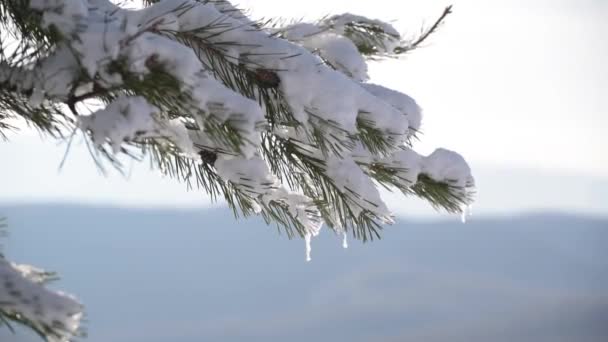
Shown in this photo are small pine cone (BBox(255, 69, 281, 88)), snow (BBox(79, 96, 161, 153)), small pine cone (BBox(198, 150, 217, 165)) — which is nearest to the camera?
snow (BBox(79, 96, 161, 153))

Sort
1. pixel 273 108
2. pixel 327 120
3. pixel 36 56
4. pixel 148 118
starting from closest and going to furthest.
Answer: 1. pixel 148 118
2. pixel 36 56
3. pixel 327 120
4. pixel 273 108

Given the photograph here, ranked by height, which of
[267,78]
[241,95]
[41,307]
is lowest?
[41,307]

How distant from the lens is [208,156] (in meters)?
1.95

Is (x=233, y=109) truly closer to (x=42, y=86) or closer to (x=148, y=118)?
(x=148, y=118)

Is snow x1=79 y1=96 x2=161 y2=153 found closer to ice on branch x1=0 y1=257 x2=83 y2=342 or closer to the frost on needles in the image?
the frost on needles

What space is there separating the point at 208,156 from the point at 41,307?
72 centimetres

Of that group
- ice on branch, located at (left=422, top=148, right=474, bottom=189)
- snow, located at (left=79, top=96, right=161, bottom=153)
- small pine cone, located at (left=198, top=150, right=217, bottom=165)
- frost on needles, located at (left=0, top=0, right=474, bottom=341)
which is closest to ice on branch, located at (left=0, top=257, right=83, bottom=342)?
frost on needles, located at (left=0, top=0, right=474, bottom=341)

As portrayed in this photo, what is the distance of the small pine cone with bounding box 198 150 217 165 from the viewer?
193 centimetres

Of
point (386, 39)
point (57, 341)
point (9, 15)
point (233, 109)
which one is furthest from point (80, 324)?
point (386, 39)

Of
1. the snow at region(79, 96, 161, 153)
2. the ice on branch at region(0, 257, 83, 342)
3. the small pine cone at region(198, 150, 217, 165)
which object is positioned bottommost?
the ice on branch at region(0, 257, 83, 342)

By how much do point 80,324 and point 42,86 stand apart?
47 cm

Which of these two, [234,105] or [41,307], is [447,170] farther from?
[41,307]

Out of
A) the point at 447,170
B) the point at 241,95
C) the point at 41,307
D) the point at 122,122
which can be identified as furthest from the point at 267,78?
the point at 41,307

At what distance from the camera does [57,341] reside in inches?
53.3
